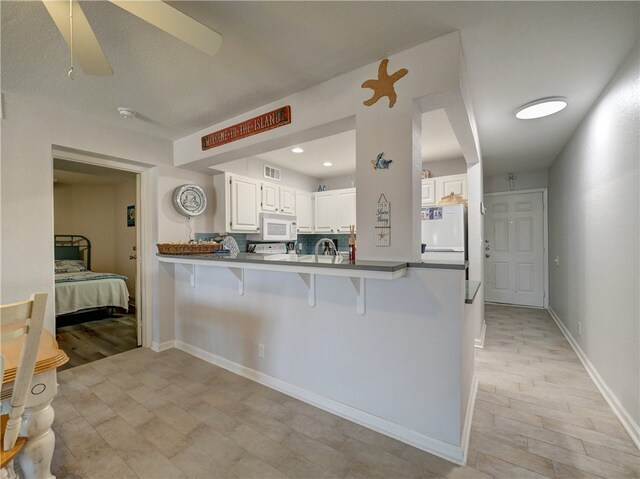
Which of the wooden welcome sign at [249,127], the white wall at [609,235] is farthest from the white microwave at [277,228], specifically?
the white wall at [609,235]

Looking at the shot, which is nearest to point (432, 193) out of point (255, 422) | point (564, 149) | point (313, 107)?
point (564, 149)

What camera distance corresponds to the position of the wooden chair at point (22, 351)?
93 centimetres

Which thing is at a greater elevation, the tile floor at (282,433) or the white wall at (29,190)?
the white wall at (29,190)

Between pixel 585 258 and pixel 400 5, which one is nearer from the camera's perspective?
pixel 400 5

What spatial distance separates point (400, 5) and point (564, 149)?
362 cm

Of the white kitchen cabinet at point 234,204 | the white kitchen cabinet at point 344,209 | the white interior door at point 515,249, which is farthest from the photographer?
the white interior door at point 515,249

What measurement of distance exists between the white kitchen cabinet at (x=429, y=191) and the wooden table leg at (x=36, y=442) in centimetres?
416

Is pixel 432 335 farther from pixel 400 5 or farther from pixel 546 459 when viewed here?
pixel 400 5

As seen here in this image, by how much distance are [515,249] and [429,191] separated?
2395 mm

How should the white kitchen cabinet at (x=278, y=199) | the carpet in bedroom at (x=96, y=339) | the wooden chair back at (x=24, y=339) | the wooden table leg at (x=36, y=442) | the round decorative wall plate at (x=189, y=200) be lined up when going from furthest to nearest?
the white kitchen cabinet at (x=278, y=199)
the round decorative wall plate at (x=189, y=200)
the carpet in bedroom at (x=96, y=339)
the wooden table leg at (x=36, y=442)
the wooden chair back at (x=24, y=339)

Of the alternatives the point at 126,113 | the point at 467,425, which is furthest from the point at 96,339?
the point at 467,425

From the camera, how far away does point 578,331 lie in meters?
3.04

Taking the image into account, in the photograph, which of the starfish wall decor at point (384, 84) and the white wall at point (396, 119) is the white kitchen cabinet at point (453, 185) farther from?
the starfish wall decor at point (384, 84)

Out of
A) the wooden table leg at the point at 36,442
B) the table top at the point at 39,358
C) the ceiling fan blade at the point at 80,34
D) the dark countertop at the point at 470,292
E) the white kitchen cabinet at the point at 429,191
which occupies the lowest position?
the wooden table leg at the point at 36,442
